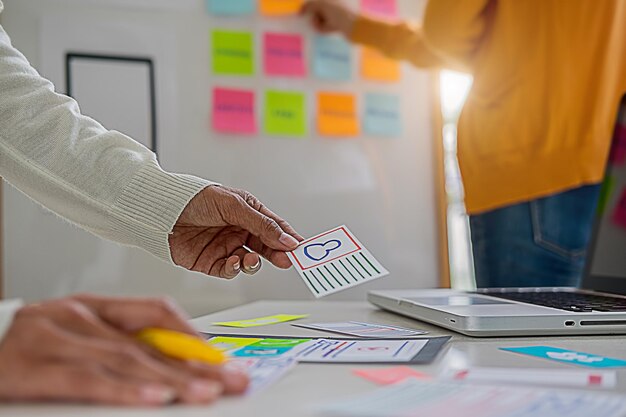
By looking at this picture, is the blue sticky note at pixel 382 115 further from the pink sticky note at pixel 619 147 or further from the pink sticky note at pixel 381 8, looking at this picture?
the pink sticky note at pixel 619 147

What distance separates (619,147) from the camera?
1227 millimetres

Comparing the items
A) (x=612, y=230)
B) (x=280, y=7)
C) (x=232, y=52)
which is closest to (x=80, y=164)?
(x=612, y=230)

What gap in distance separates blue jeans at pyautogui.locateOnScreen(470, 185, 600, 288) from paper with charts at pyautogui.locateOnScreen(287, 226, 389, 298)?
67 centimetres

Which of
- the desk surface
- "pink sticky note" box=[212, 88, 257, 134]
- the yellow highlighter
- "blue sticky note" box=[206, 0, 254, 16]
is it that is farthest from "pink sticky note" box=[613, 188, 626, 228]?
"blue sticky note" box=[206, 0, 254, 16]

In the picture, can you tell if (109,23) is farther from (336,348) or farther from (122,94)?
(336,348)

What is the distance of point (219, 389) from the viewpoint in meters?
0.52

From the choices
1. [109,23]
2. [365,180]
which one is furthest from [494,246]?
[109,23]

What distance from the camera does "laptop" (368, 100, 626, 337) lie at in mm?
824

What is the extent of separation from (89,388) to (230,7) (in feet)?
5.04

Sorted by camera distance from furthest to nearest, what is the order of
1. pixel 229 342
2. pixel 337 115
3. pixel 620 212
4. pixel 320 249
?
pixel 337 115
pixel 620 212
pixel 320 249
pixel 229 342

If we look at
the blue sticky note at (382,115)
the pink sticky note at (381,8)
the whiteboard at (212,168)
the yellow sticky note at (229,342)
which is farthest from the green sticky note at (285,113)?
the yellow sticky note at (229,342)

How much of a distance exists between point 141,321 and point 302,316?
0.56m

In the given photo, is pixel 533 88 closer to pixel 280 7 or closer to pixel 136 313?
pixel 280 7

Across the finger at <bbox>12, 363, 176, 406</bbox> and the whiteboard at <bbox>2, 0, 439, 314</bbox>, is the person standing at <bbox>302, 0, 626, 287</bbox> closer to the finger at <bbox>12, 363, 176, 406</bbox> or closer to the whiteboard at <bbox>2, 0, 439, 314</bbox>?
the whiteboard at <bbox>2, 0, 439, 314</bbox>
